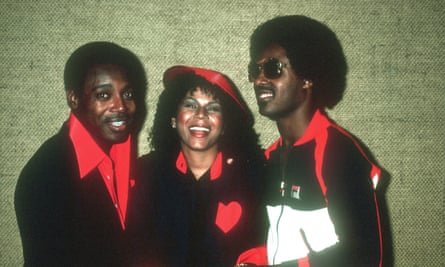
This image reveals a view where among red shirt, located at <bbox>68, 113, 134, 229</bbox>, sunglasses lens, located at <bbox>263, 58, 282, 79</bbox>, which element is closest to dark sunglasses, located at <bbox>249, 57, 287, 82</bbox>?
sunglasses lens, located at <bbox>263, 58, 282, 79</bbox>

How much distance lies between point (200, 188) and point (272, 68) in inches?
35.1

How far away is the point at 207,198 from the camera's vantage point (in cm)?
188

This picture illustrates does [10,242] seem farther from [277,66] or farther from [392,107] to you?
[392,107]

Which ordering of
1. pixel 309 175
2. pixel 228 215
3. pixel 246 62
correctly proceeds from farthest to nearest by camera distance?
pixel 246 62 → pixel 228 215 → pixel 309 175

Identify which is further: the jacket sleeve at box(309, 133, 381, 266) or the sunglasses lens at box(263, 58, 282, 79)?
the sunglasses lens at box(263, 58, 282, 79)

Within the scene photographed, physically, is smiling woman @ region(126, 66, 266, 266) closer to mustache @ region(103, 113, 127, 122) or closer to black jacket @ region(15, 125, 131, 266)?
black jacket @ region(15, 125, 131, 266)

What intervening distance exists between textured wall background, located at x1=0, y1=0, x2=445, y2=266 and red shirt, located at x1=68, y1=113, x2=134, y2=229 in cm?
64

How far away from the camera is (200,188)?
193cm

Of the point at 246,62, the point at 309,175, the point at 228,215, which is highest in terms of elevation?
the point at 246,62

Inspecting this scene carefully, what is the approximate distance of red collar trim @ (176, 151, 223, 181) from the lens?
77.7 inches

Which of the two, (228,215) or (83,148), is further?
(228,215)

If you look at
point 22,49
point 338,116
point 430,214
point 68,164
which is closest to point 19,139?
point 22,49

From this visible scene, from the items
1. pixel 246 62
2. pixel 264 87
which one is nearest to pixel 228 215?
pixel 264 87

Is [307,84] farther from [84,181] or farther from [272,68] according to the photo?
[84,181]
